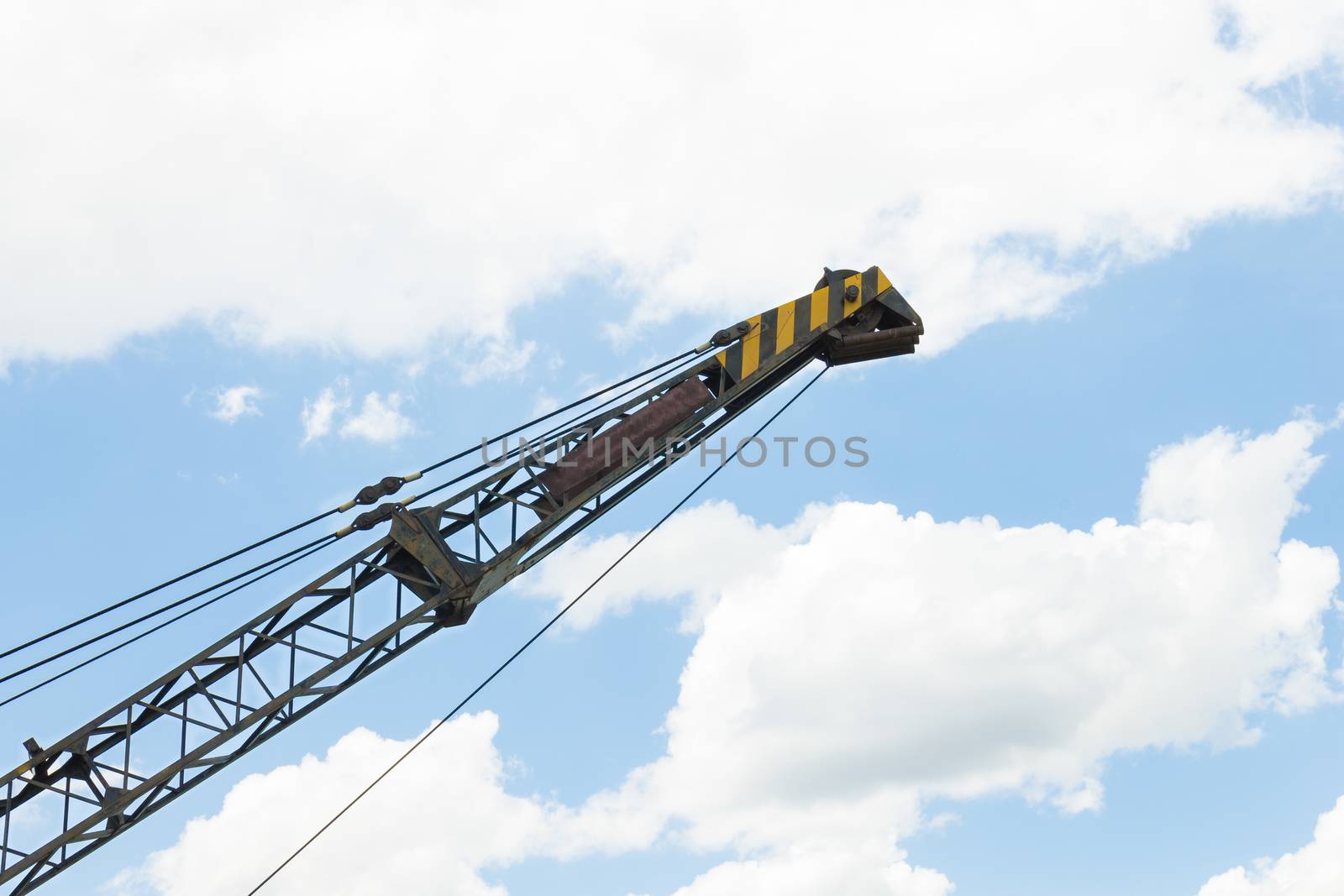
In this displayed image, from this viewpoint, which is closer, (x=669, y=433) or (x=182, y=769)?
(x=182, y=769)

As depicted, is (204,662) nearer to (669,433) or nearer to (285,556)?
(285,556)

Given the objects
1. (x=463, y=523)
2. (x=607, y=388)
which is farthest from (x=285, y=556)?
(x=607, y=388)

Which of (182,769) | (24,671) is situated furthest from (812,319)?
(24,671)

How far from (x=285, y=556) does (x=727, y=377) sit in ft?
19.0

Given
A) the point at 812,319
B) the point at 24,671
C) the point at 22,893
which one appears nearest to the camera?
the point at 22,893

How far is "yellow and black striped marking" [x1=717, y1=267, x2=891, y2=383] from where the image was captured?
16.5 meters

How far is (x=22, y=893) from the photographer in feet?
47.4

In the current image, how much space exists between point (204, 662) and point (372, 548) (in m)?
2.22

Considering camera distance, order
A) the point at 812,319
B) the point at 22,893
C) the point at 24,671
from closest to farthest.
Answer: the point at 22,893 < the point at 24,671 < the point at 812,319

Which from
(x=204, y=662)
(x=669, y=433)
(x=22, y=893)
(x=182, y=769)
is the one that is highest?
(x=669, y=433)

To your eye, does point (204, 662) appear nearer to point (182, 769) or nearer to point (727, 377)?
point (182, 769)

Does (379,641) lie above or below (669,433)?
below

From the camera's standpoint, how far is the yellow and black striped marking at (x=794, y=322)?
1647 cm

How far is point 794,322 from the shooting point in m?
16.5
